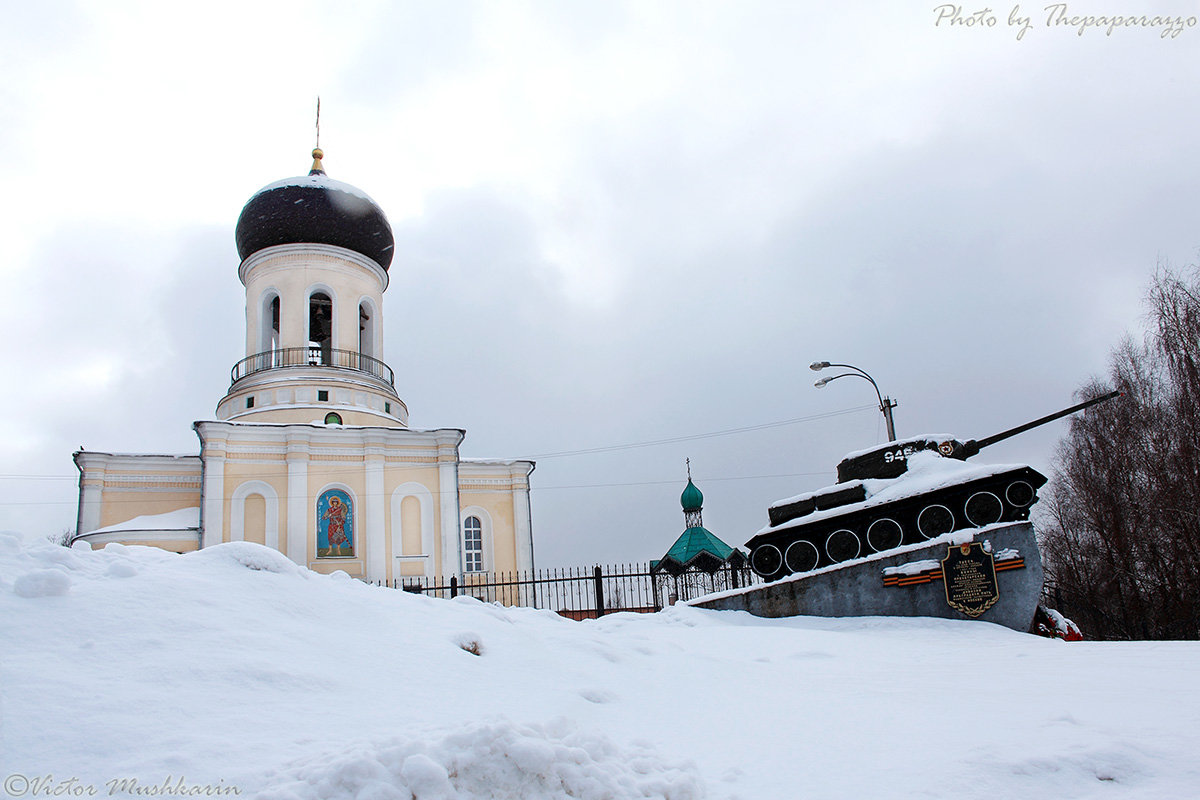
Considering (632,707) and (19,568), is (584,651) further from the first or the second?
(19,568)

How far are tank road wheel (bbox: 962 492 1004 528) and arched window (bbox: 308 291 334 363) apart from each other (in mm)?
18300

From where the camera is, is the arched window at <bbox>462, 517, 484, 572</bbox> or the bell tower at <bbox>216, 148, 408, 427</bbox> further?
the arched window at <bbox>462, 517, 484, 572</bbox>

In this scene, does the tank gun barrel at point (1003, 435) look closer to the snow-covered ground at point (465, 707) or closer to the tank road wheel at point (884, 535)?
the tank road wheel at point (884, 535)

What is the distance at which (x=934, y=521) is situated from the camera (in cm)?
1248

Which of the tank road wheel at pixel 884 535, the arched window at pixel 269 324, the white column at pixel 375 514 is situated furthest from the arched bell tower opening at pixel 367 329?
the tank road wheel at pixel 884 535

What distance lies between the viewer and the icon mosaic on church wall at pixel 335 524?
20.5 metres

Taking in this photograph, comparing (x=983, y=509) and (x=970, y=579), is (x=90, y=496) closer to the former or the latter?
(x=970, y=579)

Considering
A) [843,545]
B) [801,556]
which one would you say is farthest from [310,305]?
[843,545]

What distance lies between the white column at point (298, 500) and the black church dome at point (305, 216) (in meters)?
6.78

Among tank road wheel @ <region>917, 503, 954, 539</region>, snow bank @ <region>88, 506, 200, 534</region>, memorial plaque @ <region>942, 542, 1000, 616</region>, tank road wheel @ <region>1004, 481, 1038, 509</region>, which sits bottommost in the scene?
memorial plaque @ <region>942, 542, 1000, 616</region>

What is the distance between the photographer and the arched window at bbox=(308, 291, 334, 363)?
2372 cm

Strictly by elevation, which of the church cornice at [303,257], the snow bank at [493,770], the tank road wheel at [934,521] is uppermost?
the church cornice at [303,257]

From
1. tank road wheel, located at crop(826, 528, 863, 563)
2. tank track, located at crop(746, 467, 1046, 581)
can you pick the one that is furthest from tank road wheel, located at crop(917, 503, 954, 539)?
tank road wheel, located at crop(826, 528, 863, 563)

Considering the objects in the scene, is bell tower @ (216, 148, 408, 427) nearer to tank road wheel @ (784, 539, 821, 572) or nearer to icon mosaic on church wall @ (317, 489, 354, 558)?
icon mosaic on church wall @ (317, 489, 354, 558)
